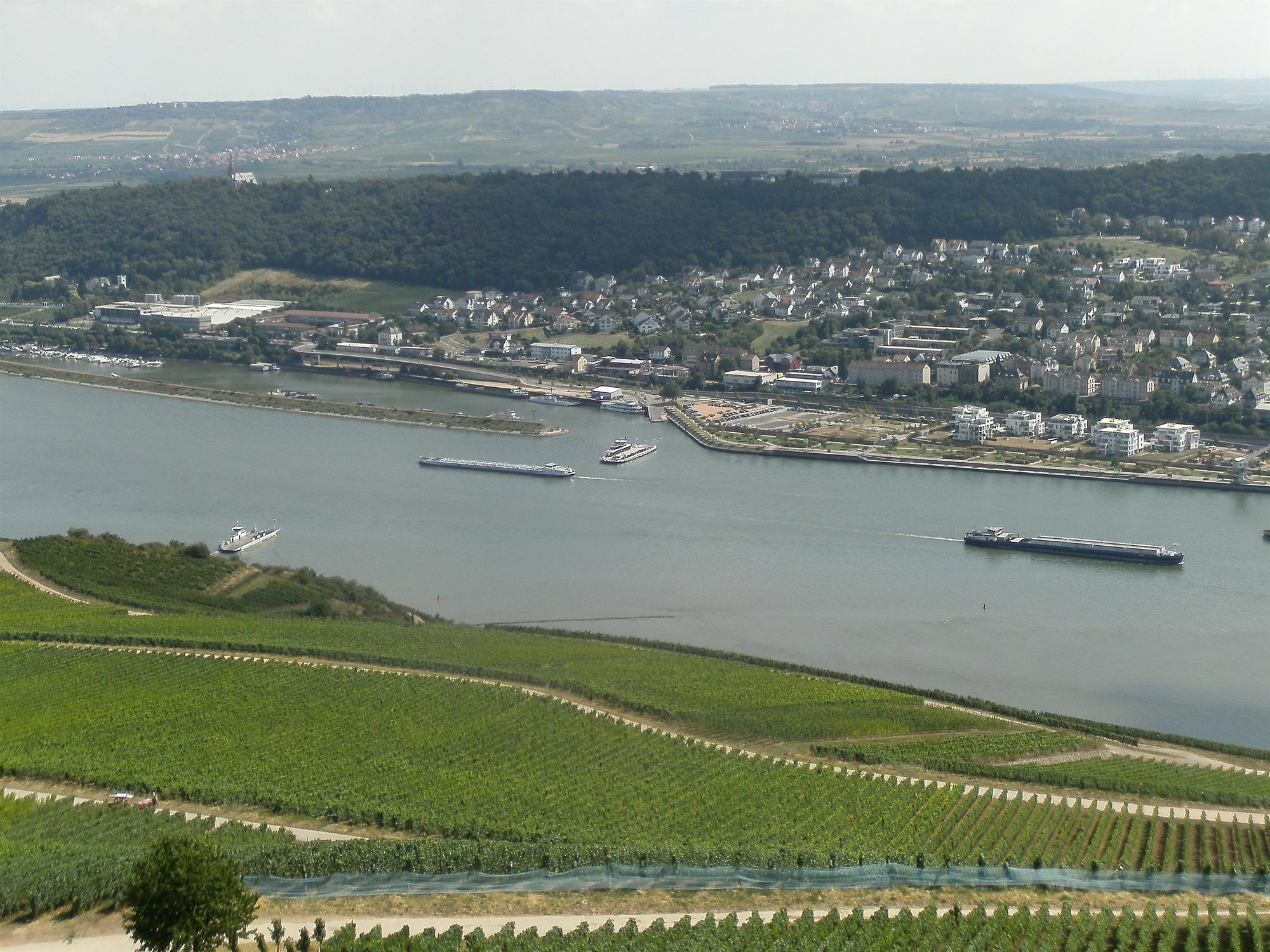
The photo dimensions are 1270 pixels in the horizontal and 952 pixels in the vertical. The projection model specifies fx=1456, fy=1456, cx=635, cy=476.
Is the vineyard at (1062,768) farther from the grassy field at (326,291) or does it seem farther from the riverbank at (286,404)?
the grassy field at (326,291)

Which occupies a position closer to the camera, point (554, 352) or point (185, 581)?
point (185, 581)

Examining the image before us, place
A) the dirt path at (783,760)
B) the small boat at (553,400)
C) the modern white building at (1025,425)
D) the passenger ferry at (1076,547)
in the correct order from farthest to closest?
the small boat at (553,400) → the modern white building at (1025,425) → the passenger ferry at (1076,547) → the dirt path at (783,760)

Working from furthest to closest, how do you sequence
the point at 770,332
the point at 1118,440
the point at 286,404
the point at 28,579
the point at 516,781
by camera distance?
the point at 770,332 < the point at 286,404 < the point at 1118,440 < the point at 28,579 < the point at 516,781

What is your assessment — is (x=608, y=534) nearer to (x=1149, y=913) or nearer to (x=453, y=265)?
(x=1149, y=913)

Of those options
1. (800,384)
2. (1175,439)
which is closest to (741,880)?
(1175,439)

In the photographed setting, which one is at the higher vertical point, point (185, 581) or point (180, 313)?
point (180, 313)

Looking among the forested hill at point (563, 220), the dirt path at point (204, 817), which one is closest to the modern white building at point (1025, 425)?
the forested hill at point (563, 220)

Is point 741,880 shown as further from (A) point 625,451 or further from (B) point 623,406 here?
(B) point 623,406
